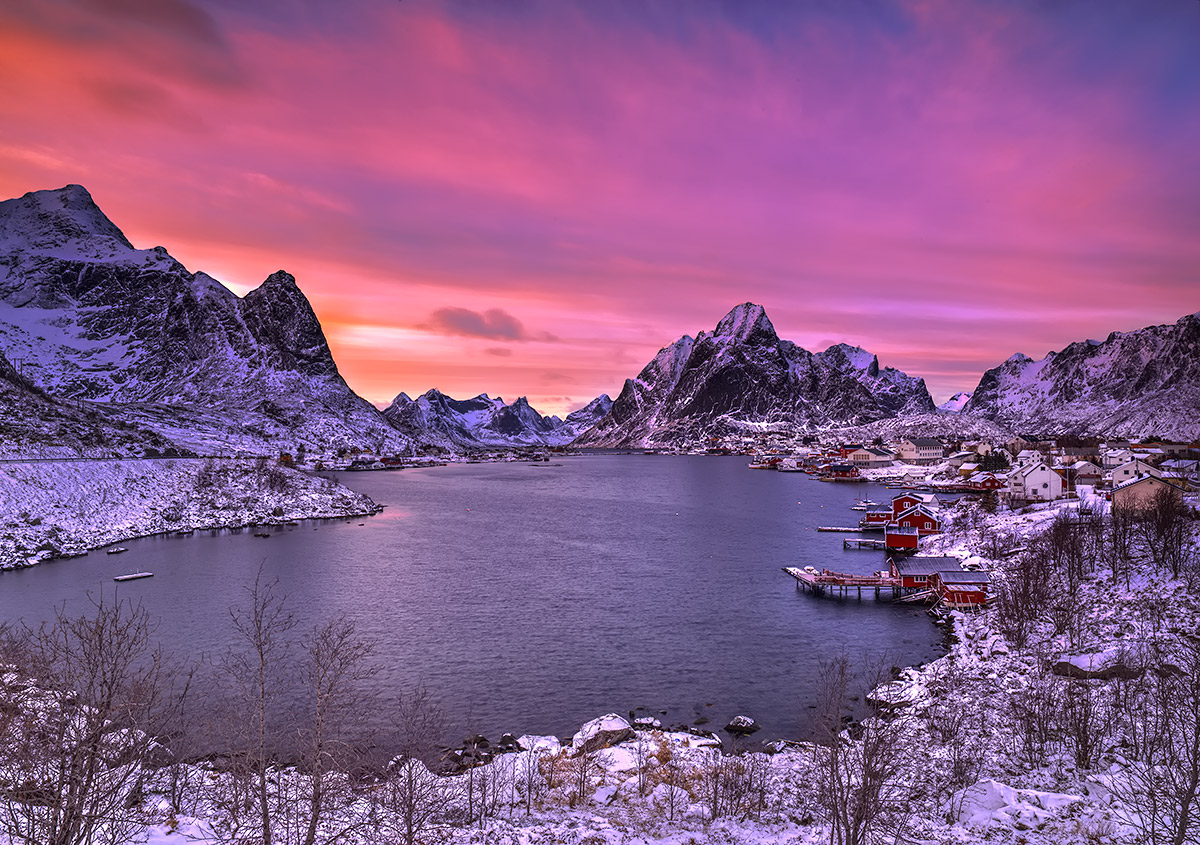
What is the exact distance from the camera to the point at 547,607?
62.0 meters

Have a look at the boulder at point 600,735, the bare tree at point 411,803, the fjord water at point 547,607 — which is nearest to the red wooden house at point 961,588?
the fjord water at point 547,607

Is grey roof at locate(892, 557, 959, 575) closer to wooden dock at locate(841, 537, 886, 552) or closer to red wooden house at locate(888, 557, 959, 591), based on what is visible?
red wooden house at locate(888, 557, 959, 591)

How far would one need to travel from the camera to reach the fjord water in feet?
137

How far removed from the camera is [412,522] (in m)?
119

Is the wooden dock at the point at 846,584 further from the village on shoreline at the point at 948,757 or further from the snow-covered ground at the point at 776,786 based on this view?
the snow-covered ground at the point at 776,786

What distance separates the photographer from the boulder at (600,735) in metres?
32.1

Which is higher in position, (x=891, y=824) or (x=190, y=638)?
(x=891, y=824)

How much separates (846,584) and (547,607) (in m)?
31.2

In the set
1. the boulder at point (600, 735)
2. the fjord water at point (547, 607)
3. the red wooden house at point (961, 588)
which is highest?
the red wooden house at point (961, 588)

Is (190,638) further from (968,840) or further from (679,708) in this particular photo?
(968,840)

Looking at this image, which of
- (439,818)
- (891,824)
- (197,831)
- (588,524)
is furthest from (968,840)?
(588,524)

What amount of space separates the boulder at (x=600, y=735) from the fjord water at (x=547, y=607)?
141 inches

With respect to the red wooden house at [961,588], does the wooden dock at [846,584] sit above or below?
below

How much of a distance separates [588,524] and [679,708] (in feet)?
264
